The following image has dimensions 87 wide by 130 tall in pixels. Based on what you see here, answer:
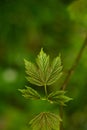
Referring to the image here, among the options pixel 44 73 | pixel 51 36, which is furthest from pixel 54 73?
pixel 51 36

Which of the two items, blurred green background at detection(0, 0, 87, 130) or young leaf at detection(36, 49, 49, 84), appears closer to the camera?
young leaf at detection(36, 49, 49, 84)

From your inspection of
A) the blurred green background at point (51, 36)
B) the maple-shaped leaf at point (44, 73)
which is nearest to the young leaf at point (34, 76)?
the maple-shaped leaf at point (44, 73)

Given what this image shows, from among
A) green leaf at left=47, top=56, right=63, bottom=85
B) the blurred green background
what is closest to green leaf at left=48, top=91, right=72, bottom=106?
green leaf at left=47, top=56, right=63, bottom=85

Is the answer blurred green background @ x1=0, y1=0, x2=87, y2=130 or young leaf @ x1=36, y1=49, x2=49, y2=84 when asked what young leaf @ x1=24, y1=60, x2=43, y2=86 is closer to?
young leaf @ x1=36, y1=49, x2=49, y2=84

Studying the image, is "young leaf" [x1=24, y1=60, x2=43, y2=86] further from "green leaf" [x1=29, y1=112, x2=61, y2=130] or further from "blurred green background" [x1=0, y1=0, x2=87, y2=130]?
"blurred green background" [x1=0, y1=0, x2=87, y2=130]

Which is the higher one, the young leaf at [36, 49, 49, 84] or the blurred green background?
the blurred green background

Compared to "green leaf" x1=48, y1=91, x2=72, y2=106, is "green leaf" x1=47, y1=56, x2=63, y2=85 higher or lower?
"green leaf" x1=47, y1=56, x2=63, y2=85

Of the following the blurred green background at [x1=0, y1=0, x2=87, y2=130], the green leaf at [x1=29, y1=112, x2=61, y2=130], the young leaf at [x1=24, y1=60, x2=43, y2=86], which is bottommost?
the green leaf at [x1=29, y1=112, x2=61, y2=130]

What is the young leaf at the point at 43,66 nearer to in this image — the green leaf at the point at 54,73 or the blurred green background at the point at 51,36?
the green leaf at the point at 54,73
